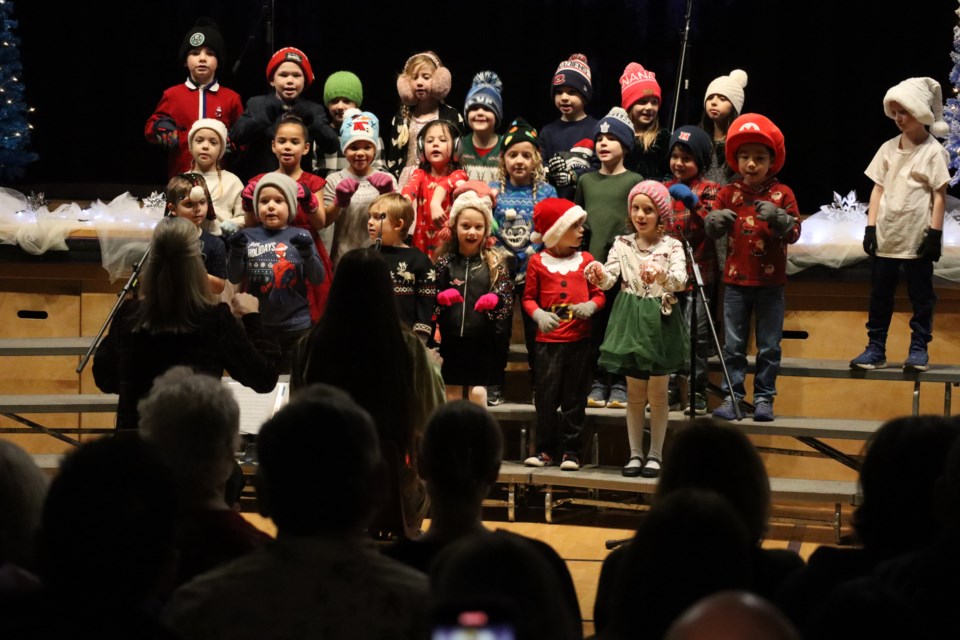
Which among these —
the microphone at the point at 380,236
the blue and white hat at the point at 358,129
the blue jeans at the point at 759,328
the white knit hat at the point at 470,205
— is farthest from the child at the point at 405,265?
the blue jeans at the point at 759,328

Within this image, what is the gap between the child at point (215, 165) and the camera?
7.15 meters

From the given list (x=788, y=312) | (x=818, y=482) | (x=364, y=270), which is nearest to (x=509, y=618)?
(x=364, y=270)

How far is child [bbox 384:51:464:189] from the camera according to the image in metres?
7.50

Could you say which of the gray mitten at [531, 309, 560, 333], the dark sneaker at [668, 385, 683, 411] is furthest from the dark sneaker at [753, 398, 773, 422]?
the gray mitten at [531, 309, 560, 333]

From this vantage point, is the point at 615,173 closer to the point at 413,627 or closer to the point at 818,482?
the point at 818,482

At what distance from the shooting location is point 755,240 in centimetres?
660

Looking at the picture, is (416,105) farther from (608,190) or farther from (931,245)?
(931,245)

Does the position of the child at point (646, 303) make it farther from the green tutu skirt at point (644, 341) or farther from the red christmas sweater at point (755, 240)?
the red christmas sweater at point (755, 240)

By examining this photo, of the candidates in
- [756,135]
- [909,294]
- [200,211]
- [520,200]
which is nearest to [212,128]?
[200,211]

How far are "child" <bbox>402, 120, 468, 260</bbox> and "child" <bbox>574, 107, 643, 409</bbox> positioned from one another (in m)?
0.69

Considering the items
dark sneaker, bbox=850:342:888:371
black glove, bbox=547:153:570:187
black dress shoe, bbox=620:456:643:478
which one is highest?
black glove, bbox=547:153:570:187

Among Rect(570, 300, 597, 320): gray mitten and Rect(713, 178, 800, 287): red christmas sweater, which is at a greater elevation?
Rect(713, 178, 800, 287): red christmas sweater

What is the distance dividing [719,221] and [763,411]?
1.01 metres

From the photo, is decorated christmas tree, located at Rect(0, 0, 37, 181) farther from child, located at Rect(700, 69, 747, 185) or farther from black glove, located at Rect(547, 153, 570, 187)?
child, located at Rect(700, 69, 747, 185)
